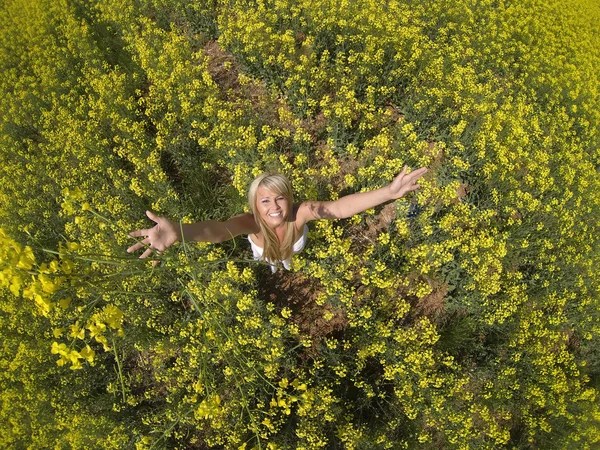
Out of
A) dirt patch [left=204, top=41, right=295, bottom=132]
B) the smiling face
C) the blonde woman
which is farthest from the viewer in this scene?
dirt patch [left=204, top=41, right=295, bottom=132]

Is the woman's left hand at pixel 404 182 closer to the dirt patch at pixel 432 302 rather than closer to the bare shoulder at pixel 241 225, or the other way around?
the bare shoulder at pixel 241 225

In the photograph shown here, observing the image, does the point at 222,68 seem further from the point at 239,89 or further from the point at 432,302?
the point at 432,302

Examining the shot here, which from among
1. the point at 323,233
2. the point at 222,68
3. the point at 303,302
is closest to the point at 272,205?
the point at 323,233

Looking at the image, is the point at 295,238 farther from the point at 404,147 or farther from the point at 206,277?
the point at 404,147

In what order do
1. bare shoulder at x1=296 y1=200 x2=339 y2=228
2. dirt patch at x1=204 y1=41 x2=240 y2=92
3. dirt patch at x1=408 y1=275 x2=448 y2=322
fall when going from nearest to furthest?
bare shoulder at x1=296 y1=200 x2=339 y2=228 → dirt patch at x1=408 y1=275 x2=448 y2=322 → dirt patch at x1=204 y1=41 x2=240 y2=92

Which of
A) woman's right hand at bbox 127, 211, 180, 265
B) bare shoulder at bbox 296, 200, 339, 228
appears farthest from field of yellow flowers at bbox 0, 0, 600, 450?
woman's right hand at bbox 127, 211, 180, 265

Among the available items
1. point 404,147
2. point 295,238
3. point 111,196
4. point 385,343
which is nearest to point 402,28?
point 404,147

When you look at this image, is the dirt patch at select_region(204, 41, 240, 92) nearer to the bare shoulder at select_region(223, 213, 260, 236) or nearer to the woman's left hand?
the bare shoulder at select_region(223, 213, 260, 236)
